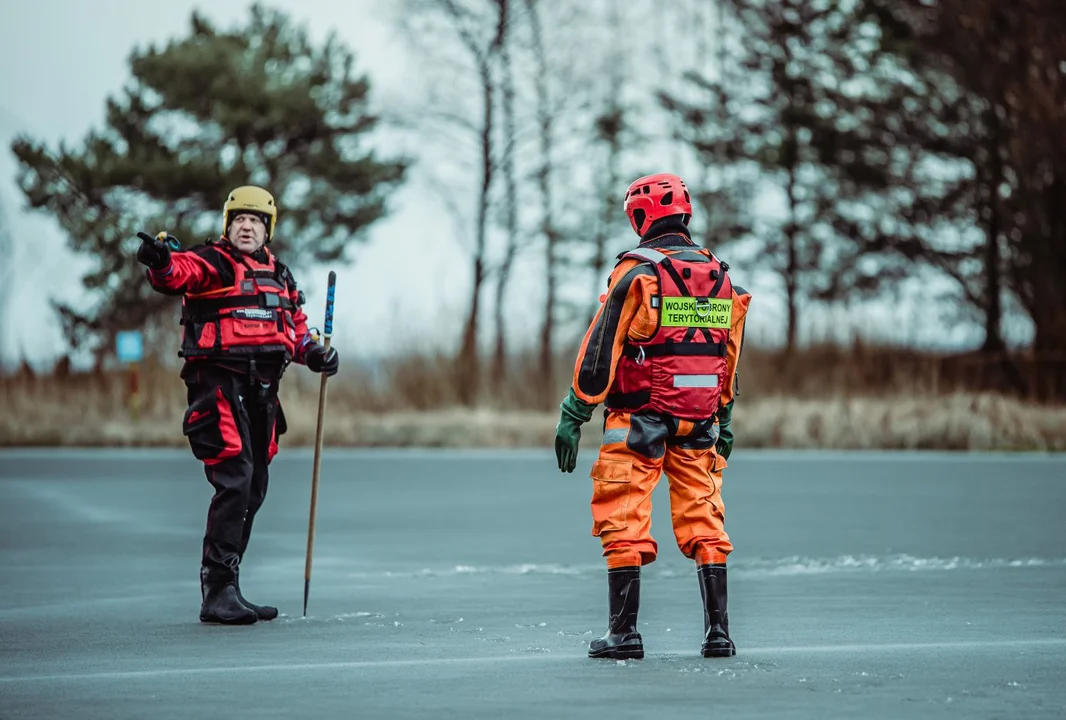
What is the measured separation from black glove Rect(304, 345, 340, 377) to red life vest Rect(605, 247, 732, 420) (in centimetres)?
187

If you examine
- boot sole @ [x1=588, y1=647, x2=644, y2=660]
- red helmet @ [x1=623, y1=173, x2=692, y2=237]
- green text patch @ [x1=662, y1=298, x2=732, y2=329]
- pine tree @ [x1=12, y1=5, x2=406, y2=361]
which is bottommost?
boot sole @ [x1=588, y1=647, x2=644, y2=660]

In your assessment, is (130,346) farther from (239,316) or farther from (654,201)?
(654,201)

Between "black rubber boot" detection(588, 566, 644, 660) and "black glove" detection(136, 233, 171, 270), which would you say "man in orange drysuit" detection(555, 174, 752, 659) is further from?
"black glove" detection(136, 233, 171, 270)

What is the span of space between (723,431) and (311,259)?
3350 cm

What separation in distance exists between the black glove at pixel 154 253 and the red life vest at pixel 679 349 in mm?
2166

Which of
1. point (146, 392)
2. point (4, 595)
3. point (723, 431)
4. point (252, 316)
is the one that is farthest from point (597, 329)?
point (146, 392)

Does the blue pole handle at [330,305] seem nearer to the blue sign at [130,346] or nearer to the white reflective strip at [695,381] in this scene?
the white reflective strip at [695,381]

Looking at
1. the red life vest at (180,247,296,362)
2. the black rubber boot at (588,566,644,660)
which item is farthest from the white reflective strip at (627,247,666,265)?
the red life vest at (180,247,296,362)

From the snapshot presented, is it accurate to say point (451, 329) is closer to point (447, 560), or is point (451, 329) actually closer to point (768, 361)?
point (768, 361)

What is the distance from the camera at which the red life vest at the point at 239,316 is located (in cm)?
822

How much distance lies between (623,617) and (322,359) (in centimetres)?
228

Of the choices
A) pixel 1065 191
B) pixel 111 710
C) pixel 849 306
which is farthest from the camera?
pixel 849 306

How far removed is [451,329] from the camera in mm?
31172

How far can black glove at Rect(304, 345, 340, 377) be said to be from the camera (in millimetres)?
8367
